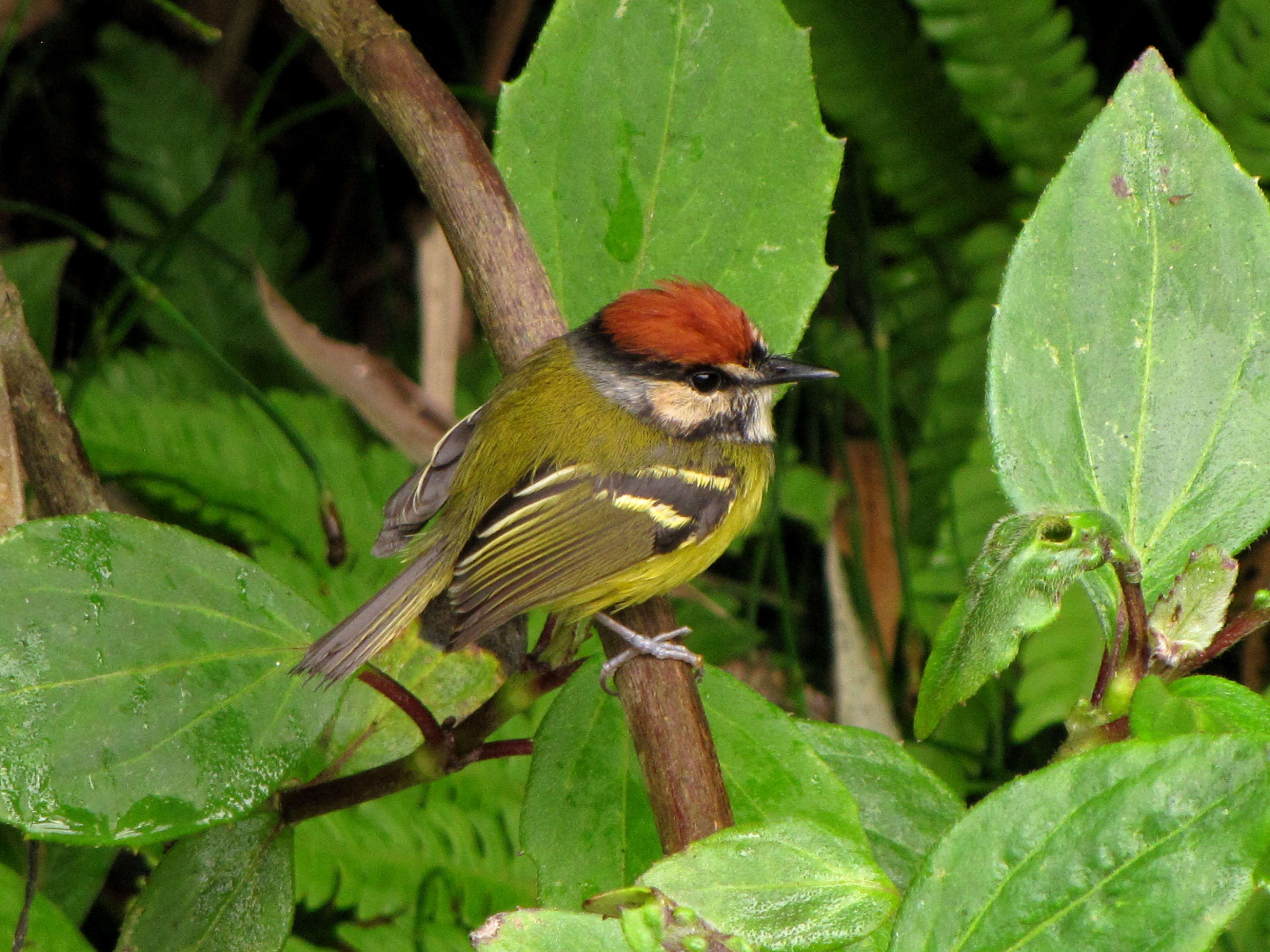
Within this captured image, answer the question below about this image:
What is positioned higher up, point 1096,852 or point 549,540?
point 1096,852

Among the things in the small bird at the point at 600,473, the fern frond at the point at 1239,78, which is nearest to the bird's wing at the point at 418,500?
the small bird at the point at 600,473

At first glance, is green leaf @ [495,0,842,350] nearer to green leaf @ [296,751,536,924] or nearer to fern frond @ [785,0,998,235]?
green leaf @ [296,751,536,924]

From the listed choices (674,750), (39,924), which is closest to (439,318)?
(39,924)

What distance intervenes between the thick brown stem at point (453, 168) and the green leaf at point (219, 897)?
686mm

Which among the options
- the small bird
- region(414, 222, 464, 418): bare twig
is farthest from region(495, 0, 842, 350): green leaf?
region(414, 222, 464, 418): bare twig

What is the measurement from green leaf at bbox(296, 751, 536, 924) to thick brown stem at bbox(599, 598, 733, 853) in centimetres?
115

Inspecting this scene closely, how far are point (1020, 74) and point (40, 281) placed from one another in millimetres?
2223

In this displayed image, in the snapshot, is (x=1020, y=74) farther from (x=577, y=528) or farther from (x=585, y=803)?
(x=585, y=803)

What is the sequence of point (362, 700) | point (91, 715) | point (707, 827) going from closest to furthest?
point (707, 827)
point (91, 715)
point (362, 700)

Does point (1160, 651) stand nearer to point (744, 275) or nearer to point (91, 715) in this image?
point (744, 275)

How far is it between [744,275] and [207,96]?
2414 millimetres

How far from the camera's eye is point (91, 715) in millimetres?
1338

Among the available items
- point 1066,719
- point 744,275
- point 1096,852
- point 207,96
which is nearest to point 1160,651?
point 1066,719

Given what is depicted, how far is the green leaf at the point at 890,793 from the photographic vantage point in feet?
4.93
